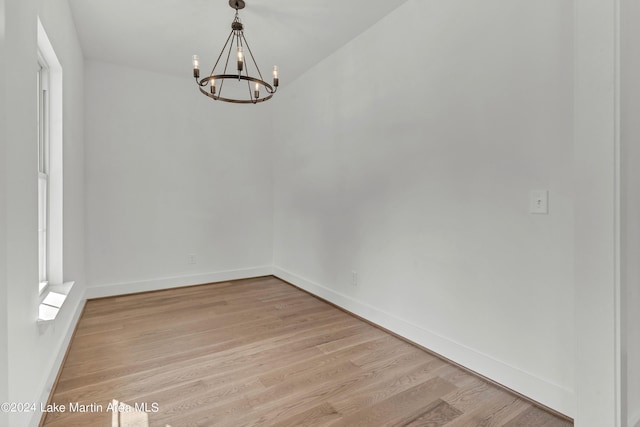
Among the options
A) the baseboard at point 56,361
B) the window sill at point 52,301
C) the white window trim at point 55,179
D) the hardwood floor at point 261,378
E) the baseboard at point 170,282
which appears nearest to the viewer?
the baseboard at point 56,361

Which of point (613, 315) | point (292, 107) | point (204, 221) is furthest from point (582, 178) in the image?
point (204, 221)

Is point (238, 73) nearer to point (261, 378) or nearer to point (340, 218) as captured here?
point (340, 218)

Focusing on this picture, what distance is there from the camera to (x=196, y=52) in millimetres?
3445

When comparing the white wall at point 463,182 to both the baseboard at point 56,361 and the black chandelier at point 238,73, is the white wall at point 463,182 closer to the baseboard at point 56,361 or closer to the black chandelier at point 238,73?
the black chandelier at point 238,73

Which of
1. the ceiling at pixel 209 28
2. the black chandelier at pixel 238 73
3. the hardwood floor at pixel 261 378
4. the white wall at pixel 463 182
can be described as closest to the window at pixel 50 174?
the hardwood floor at pixel 261 378

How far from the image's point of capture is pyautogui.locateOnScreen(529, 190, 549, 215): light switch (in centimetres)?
178

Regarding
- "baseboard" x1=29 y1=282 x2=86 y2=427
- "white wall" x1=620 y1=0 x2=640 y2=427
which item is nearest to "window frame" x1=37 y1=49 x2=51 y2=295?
"baseboard" x1=29 y1=282 x2=86 y2=427

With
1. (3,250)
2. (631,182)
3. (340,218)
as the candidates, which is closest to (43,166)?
(3,250)

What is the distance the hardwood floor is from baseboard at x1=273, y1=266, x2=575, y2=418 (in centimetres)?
7

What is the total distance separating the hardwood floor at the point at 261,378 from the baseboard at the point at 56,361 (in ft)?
0.18

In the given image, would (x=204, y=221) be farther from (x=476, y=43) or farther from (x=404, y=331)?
(x=476, y=43)

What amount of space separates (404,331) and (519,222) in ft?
4.19

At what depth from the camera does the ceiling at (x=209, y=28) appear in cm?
262

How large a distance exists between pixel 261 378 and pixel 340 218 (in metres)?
1.78
